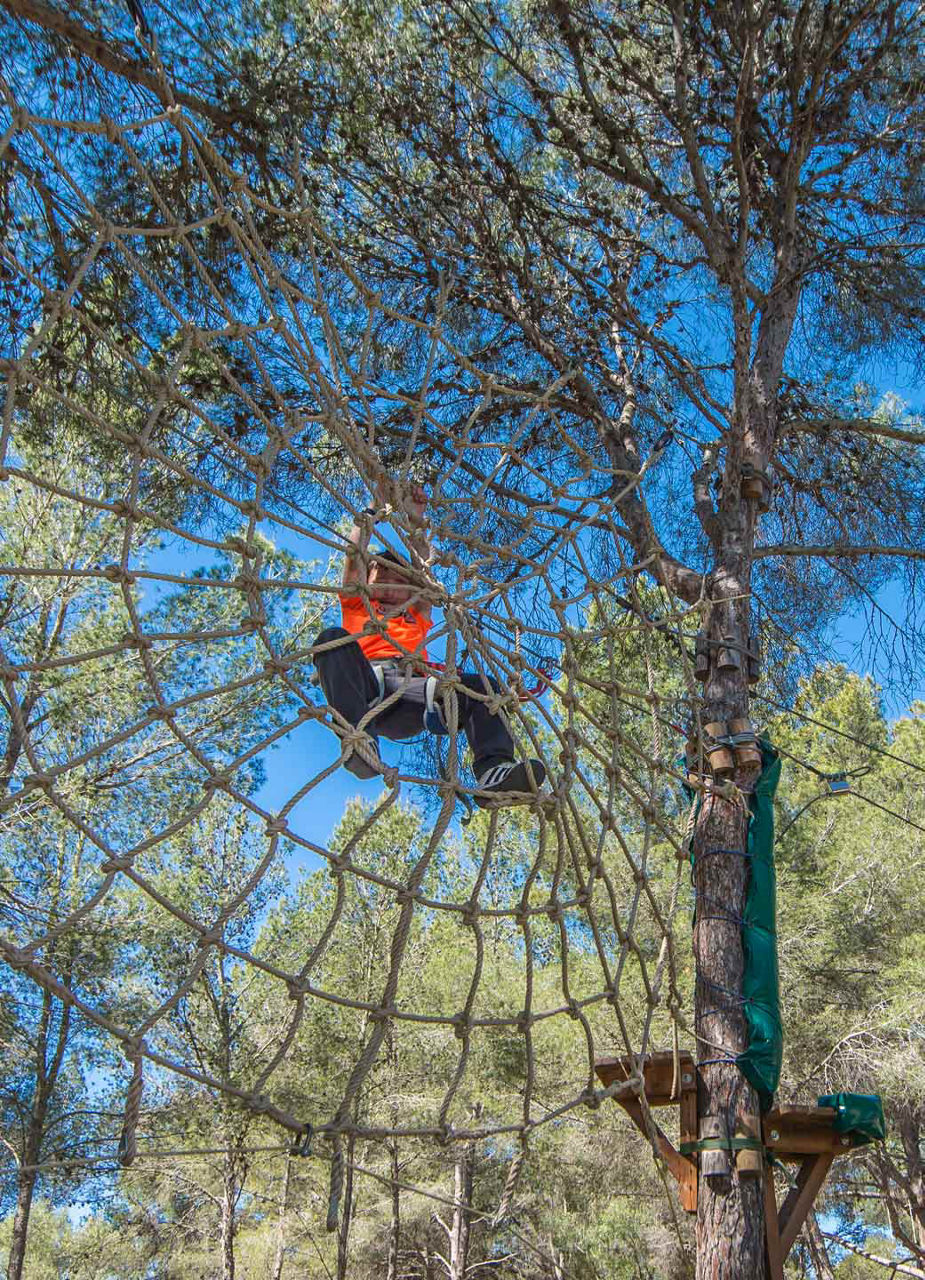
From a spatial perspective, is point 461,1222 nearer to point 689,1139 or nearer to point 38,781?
point 689,1139

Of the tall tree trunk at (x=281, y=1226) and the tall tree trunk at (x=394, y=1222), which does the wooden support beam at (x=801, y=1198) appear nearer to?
the tall tree trunk at (x=394, y=1222)

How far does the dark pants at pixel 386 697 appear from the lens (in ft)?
9.35

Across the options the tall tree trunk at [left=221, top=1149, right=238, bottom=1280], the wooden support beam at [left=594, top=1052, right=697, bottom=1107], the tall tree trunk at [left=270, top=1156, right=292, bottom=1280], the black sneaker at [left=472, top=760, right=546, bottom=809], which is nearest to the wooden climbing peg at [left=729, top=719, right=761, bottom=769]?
the black sneaker at [left=472, top=760, right=546, bottom=809]

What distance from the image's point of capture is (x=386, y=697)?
2836mm

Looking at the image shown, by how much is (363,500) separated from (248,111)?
1644 mm

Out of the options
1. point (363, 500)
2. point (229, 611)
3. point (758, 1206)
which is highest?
point (229, 611)

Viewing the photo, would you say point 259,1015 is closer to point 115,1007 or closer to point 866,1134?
point 115,1007

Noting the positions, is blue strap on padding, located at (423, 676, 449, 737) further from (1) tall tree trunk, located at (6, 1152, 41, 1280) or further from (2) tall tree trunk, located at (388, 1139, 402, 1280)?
(2) tall tree trunk, located at (388, 1139, 402, 1280)

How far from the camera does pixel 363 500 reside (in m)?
4.93

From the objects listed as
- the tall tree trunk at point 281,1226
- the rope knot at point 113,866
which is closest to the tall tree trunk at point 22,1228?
the tall tree trunk at point 281,1226

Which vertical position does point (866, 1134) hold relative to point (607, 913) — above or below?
below

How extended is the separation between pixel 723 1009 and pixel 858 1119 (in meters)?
0.43

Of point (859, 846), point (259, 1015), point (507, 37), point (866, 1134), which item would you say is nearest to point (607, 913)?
point (859, 846)

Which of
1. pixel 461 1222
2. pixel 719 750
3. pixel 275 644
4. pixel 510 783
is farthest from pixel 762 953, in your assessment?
pixel 461 1222
